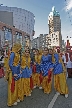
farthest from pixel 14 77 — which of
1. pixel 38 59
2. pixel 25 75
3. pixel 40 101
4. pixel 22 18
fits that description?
pixel 22 18

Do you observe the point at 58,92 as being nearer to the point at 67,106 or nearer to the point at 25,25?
the point at 67,106

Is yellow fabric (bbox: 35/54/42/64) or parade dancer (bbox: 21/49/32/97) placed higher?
yellow fabric (bbox: 35/54/42/64)

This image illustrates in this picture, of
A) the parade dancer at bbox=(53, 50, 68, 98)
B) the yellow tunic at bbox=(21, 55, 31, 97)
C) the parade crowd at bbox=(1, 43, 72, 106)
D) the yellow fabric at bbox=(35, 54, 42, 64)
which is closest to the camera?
the parade crowd at bbox=(1, 43, 72, 106)

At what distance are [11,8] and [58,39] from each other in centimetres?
4591

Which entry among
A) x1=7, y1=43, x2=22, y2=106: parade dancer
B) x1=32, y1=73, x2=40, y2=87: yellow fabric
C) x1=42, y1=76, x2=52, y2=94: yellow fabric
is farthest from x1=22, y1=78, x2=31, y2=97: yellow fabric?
x1=32, y1=73, x2=40, y2=87: yellow fabric

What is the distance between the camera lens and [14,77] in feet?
18.6

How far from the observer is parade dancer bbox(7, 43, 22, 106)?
555 centimetres

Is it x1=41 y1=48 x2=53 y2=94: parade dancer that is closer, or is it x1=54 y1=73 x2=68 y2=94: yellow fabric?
x1=54 y1=73 x2=68 y2=94: yellow fabric

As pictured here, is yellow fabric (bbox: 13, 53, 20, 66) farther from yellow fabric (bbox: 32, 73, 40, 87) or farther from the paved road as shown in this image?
yellow fabric (bbox: 32, 73, 40, 87)

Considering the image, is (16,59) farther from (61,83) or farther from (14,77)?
(61,83)

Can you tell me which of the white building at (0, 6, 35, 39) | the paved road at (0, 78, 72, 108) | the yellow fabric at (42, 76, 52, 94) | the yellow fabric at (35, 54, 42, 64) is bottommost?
the paved road at (0, 78, 72, 108)

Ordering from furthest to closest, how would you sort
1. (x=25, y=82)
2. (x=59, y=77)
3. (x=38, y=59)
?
(x=38, y=59) → (x=59, y=77) → (x=25, y=82)

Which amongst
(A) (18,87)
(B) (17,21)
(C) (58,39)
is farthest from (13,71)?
(C) (58,39)

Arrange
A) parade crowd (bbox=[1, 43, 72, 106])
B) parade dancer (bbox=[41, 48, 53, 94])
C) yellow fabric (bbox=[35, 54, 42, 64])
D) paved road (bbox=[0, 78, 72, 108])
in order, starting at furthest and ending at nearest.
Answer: yellow fabric (bbox=[35, 54, 42, 64]) → parade dancer (bbox=[41, 48, 53, 94]) → parade crowd (bbox=[1, 43, 72, 106]) → paved road (bbox=[0, 78, 72, 108])
